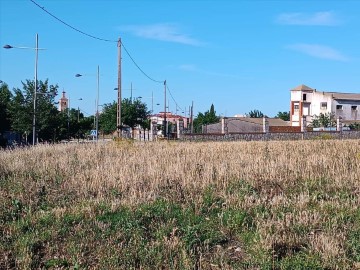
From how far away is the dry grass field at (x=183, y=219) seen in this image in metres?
5.11

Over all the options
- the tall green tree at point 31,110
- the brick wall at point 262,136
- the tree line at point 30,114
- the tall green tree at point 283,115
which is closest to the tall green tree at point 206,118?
the tall green tree at point 283,115

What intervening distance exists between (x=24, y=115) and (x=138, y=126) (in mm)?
34475

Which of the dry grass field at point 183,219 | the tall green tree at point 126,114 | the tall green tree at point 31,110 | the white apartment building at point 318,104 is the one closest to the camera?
the dry grass field at point 183,219

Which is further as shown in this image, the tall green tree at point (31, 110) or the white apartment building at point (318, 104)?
the white apartment building at point (318, 104)

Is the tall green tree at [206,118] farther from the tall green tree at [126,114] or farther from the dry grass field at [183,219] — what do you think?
the dry grass field at [183,219]

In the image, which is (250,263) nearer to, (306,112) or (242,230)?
(242,230)

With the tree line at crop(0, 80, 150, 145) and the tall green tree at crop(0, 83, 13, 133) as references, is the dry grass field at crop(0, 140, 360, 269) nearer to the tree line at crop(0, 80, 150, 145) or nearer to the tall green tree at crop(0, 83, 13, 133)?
the tree line at crop(0, 80, 150, 145)

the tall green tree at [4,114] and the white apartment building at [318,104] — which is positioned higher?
the white apartment building at [318,104]

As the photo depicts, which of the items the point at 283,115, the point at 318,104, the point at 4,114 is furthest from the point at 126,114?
the point at 283,115

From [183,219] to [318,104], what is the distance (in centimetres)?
8042

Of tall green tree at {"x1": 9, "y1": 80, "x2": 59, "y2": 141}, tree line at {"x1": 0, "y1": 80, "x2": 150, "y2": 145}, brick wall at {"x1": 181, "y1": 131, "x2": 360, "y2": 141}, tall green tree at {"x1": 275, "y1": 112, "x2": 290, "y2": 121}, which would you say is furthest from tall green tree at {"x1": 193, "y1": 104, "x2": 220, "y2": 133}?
tall green tree at {"x1": 9, "y1": 80, "x2": 59, "y2": 141}

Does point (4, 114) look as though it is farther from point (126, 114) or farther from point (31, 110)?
point (126, 114)

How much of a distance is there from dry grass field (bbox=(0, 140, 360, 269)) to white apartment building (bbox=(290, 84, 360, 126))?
74.5m

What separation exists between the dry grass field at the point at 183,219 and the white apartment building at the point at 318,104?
74464 mm
